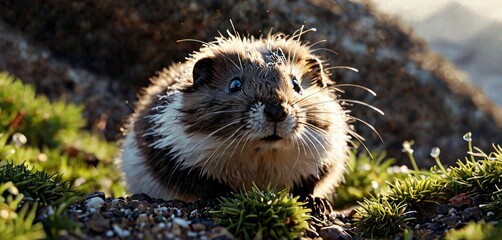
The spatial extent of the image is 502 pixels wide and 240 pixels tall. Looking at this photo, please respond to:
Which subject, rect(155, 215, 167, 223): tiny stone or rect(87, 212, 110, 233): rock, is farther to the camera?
rect(155, 215, 167, 223): tiny stone

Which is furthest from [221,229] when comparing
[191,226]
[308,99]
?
[308,99]

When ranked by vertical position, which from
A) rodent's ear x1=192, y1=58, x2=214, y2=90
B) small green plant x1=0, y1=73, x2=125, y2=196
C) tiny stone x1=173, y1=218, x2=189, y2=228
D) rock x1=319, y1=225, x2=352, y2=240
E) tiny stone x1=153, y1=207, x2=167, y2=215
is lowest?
rock x1=319, y1=225, x2=352, y2=240

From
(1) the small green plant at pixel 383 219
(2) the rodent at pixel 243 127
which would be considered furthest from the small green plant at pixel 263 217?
(1) the small green plant at pixel 383 219

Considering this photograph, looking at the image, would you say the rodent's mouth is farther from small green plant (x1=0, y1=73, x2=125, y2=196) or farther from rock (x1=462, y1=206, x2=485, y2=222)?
small green plant (x1=0, y1=73, x2=125, y2=196)

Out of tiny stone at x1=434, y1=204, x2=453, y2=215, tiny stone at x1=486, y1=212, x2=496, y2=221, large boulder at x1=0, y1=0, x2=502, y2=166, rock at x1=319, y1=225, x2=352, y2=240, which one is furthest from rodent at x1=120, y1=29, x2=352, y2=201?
large boulder at x1=0, y1=0, x2=502, y2=166

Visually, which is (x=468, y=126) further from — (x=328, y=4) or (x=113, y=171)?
(x=113, y=171)

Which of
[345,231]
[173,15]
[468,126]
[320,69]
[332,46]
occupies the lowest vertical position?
[345,231]

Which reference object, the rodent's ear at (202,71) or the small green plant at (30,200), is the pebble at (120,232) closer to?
the small green plant at (30,200)
